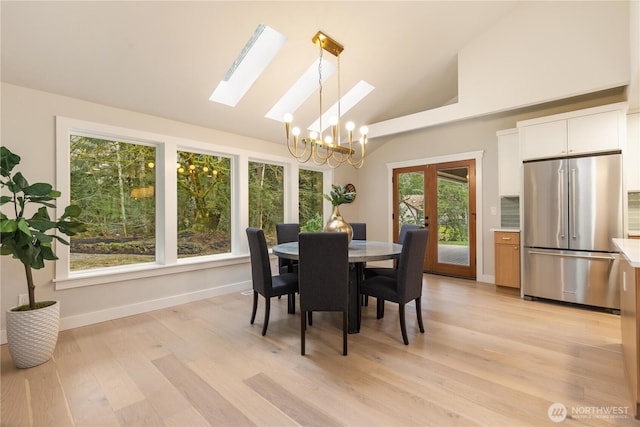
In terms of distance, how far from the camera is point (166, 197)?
3496 mm

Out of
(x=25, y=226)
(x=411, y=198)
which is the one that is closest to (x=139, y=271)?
(x=25, y=226)

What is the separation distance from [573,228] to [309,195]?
12.7 ft

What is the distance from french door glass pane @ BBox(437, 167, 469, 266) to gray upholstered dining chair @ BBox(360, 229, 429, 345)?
270 centimetres

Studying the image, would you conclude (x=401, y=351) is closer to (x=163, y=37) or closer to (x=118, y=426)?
(x=118, y=426)

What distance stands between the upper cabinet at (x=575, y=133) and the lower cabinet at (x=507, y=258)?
43.4 inches

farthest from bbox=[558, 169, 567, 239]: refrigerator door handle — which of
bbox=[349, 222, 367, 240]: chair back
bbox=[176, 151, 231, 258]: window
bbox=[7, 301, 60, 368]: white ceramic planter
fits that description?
bbox=[7, 301, 60, 368]: white ceramic planter

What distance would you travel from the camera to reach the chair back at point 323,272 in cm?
220

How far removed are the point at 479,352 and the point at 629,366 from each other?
829 mm

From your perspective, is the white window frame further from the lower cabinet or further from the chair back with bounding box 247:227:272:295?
the lower cabinet

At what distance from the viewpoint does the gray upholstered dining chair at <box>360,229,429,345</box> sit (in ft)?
7.94

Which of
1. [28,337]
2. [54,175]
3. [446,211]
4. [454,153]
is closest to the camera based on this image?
[28,337]

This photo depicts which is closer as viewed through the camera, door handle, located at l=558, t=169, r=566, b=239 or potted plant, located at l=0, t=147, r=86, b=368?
potted plant, located at l=0, t=147, r=86, b=368

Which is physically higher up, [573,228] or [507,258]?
[573,228]

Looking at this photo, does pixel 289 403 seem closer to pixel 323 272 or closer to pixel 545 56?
pixel 323 272
